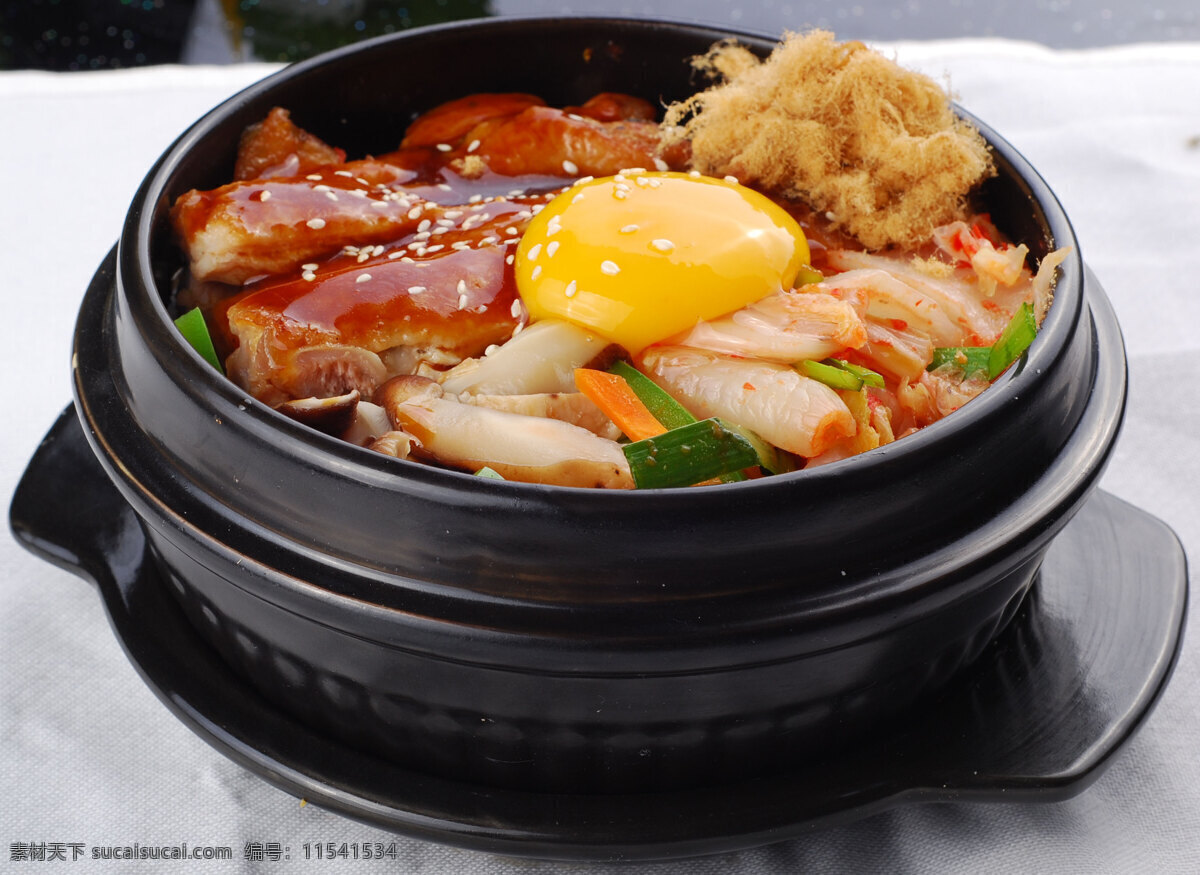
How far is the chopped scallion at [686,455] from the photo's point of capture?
1746 millimetres

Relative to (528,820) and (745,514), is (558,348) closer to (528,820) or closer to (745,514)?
(745,514)

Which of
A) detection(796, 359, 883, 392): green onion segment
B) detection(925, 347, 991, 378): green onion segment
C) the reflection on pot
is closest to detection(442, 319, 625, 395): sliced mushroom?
detection(796, 359, 883, 392): green onion segment

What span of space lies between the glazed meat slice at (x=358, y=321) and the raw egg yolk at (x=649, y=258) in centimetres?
9

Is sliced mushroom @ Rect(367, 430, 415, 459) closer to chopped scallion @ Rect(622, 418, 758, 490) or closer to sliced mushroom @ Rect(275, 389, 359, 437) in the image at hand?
sliced mushroom @ Rect(275, 389, 359, 437)

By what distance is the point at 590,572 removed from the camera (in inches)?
62.5

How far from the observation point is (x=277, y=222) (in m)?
2.25

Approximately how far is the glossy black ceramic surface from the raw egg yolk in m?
0.83

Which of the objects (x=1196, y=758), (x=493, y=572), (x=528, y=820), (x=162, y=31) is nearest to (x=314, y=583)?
(x=493, y=572)

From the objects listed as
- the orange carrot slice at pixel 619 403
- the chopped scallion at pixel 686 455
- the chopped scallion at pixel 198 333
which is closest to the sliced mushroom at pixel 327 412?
the chopped scallion at pixel 198 333

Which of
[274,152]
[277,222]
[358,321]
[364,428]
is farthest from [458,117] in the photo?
[364,428]

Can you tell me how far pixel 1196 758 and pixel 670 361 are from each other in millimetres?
1321

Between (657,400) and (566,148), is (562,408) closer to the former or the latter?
(657,400)

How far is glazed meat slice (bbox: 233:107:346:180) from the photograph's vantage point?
2582 millimetres

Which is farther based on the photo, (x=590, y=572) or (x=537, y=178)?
(x=537, y=178)
